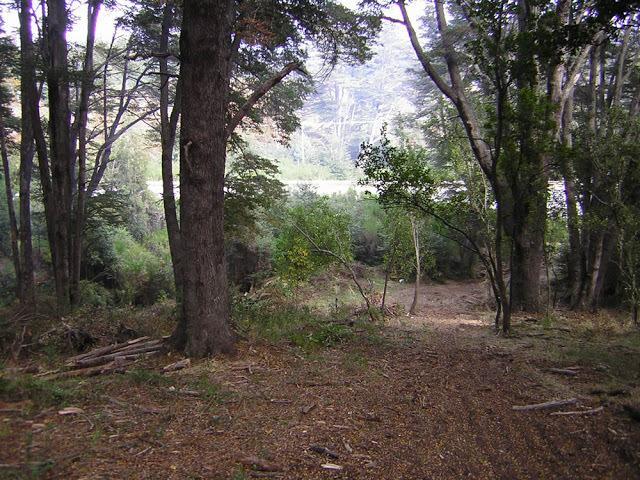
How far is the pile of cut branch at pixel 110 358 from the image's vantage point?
15.7ft

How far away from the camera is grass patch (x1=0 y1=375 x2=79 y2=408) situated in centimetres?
373

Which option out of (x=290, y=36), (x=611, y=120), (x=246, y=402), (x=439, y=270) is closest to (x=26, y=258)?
(x=290, y=36)

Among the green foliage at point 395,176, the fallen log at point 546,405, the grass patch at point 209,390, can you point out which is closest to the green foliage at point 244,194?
the green foliage at point 395,176

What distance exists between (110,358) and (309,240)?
23.2 feet

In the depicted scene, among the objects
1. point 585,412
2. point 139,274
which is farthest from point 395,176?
point 139,274

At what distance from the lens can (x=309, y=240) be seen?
11.8 meters

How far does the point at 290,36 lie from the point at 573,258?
1237 centimetres

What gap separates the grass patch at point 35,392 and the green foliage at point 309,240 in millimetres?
8161

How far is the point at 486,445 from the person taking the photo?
3.50 m

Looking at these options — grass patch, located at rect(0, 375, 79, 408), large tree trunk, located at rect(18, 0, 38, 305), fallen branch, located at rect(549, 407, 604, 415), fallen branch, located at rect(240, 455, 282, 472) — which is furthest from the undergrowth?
large tree trunk, located at rect(18, 0, 38, 305)

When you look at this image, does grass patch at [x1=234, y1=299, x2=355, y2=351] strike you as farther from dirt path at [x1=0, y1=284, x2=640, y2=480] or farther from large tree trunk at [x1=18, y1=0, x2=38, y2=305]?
large tree trunk at [x1=18, y1=0, x2=38, y2=305]

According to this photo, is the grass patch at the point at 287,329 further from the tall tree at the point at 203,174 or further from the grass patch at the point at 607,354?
the grass patch at the point at 607,354

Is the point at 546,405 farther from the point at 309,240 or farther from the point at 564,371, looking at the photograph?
the point at 309,240

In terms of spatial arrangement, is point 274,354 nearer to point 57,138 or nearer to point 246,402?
point 246,402
